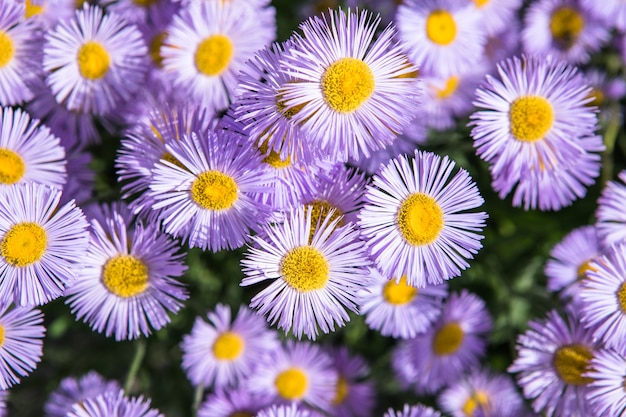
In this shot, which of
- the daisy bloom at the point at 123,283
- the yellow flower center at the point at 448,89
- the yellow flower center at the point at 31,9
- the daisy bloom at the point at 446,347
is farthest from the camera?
the yellow flower center at the point at 448,89

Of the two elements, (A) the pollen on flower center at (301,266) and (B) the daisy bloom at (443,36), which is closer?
→ (A) the pollen on flower center at (301,266)

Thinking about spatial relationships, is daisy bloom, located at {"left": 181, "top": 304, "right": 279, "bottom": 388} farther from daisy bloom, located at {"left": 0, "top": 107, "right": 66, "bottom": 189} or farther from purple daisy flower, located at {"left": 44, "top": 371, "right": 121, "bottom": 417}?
daisy bloom, located at {"left": 0, "top": 107, "right": 66, "bottom": 189}

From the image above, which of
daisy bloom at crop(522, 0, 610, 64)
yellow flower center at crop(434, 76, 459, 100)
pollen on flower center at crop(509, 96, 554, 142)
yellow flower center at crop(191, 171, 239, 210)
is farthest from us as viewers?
daisy bloom at crop(522, 0, 610, 64)

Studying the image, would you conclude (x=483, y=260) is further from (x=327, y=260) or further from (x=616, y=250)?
(x=327, y=260)

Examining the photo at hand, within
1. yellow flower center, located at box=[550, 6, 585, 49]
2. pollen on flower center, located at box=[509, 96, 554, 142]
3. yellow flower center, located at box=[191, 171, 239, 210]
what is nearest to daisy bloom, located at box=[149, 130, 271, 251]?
yellow flower center, located at box=[191, 171, 239, 210]

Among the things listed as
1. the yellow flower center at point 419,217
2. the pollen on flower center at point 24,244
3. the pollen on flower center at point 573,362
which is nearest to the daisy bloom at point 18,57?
the pollen on flower center at point 24,244

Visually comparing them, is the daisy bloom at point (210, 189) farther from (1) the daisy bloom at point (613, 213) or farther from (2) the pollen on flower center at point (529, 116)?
(1) the daisy bloom at point (613, 213)
